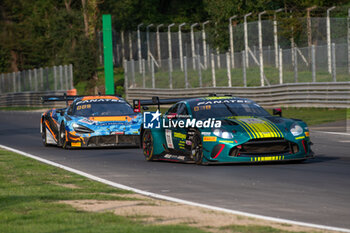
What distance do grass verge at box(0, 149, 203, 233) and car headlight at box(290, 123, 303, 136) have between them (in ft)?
12.2

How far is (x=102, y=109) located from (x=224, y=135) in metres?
7.04

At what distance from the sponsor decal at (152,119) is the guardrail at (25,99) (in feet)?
110

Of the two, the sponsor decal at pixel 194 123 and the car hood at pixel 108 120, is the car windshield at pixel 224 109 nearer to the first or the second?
the sponsor decal at pixel 194 123

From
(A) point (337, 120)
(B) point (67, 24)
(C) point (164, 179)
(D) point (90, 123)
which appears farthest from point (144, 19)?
(C) point (164, 179)

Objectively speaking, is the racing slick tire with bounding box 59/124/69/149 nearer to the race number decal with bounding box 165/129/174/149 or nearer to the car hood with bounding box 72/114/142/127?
the car hood with bounding box 72/114/142/127

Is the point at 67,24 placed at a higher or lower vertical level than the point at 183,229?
higher

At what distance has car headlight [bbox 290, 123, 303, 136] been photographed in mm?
13561

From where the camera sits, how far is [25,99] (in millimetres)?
56250

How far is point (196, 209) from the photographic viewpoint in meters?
8.66

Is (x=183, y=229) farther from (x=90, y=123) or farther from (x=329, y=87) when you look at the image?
(x=329, y=87)

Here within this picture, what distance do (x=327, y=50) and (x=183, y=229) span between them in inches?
891

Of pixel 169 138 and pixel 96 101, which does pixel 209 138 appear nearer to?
pixel 169 138

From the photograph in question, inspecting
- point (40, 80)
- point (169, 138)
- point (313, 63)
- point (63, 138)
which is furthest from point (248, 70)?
point (40, 80)

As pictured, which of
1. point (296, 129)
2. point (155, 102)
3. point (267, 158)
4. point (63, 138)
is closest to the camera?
point (267, 158)
